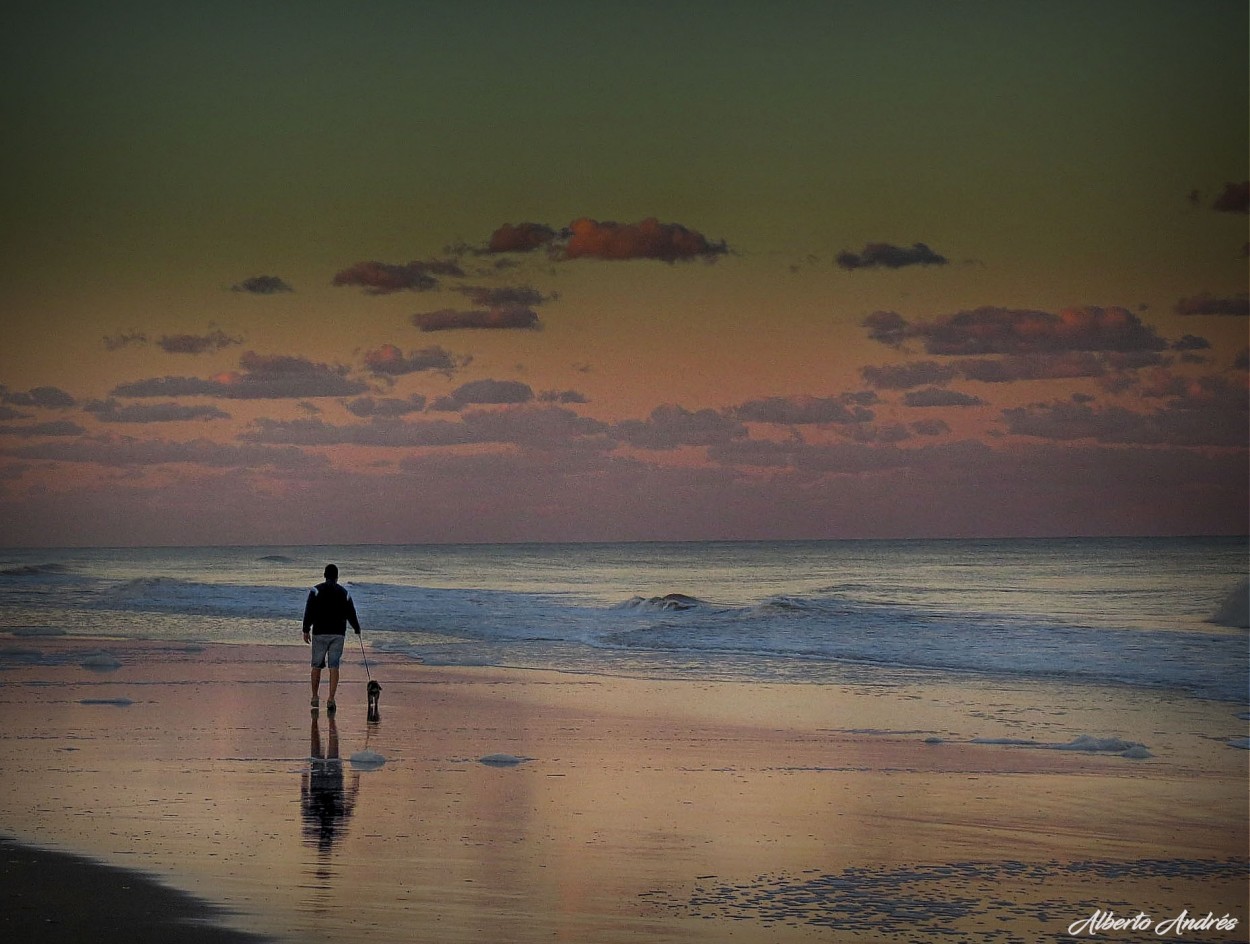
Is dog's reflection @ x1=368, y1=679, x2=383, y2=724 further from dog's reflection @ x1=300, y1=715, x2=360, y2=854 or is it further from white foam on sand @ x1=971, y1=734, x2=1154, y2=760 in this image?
white foam on sand @ x1=971, y1=734, x2=1154, y2=760

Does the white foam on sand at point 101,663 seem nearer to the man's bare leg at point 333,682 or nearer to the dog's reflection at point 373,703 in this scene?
the man's bare leg at point 333,682

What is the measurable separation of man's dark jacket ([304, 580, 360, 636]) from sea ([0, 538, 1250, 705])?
5.01 metres

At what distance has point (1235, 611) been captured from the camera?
102ft

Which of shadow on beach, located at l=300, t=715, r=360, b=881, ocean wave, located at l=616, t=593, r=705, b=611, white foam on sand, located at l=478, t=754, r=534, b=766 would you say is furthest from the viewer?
ocean wave, located at l=616, t=593, r=705, b=611

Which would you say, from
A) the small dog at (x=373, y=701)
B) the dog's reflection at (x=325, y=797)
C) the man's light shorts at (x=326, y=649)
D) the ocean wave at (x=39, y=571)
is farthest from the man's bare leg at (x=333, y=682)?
the ocean wave at (x=39, y=571)

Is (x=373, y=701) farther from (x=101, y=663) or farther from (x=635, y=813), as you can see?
(x=101, y=663)

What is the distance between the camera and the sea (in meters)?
21.2

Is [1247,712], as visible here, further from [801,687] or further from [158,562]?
[158,562]

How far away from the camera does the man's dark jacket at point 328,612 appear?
52.1 ft

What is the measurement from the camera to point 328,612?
52.3 feet

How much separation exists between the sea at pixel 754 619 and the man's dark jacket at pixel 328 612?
5.01 meters
